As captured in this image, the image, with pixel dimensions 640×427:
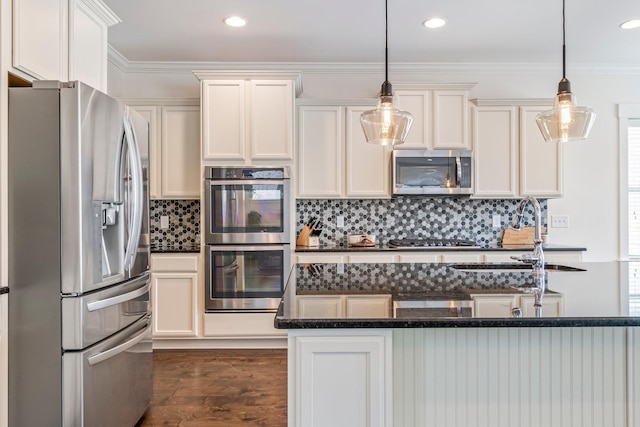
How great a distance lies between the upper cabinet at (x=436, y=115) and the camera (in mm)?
3846

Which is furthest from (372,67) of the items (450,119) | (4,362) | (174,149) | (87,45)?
(4,362)

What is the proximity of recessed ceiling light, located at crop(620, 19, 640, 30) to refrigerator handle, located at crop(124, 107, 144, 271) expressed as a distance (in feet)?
12.3

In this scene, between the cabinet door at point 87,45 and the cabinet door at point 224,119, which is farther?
the cabinet door at point 224,119

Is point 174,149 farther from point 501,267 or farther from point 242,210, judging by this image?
point 501,267

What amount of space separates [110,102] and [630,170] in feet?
15.7

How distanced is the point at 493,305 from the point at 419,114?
2.78 metres

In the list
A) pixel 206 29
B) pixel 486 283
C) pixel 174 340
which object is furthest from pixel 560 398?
pixel 206 29

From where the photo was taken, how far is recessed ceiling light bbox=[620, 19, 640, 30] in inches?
129

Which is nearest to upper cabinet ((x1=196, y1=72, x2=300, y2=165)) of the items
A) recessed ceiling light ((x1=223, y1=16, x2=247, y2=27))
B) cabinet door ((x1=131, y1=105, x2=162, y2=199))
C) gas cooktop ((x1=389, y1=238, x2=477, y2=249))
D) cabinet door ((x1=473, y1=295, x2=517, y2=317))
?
recessed ceiling light ((x1=223, y1=16, x2=247, y2=27))

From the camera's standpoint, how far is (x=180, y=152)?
390 centimetres

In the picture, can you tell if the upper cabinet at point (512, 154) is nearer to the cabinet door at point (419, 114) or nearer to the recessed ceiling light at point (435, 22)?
the cabinet door at point (419, 114)

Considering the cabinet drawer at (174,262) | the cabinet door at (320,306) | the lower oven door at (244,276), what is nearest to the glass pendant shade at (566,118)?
the cabinet door at (320,306)

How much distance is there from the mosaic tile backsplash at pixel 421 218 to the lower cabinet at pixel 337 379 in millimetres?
2876

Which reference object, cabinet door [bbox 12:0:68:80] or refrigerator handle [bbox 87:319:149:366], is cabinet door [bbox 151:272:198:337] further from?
cabinet door [bbox 12:0:68:80]
